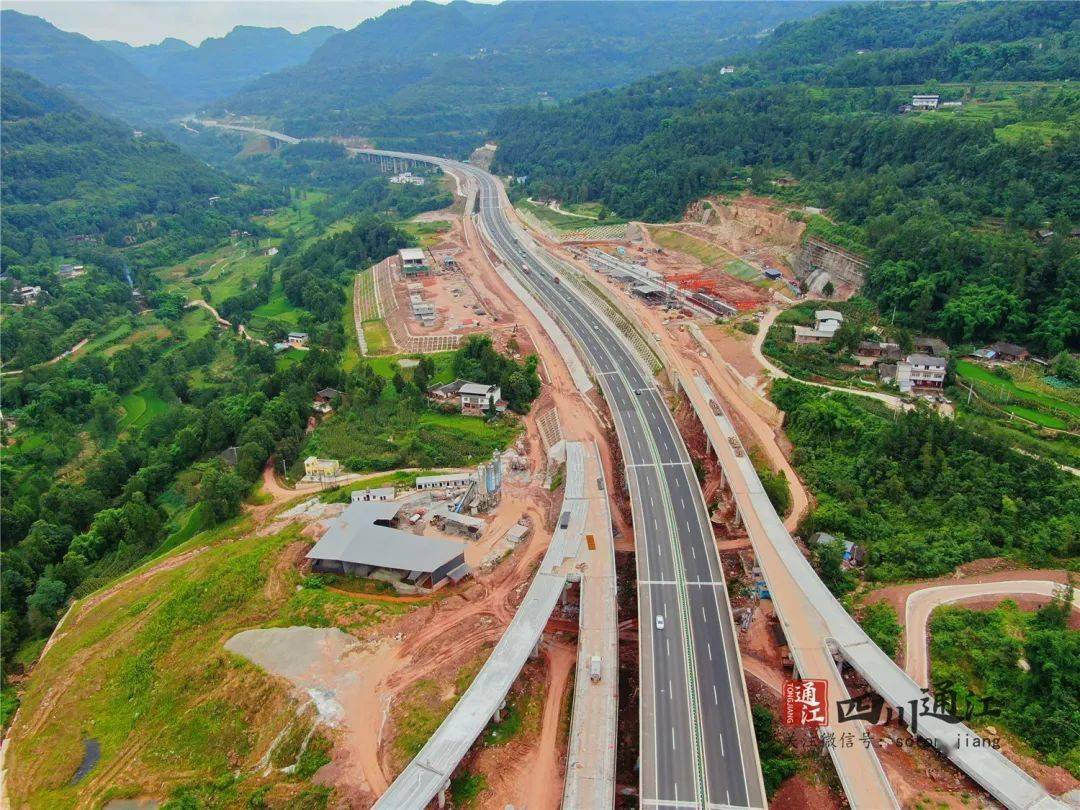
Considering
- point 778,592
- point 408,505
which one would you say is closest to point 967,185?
point 778,592

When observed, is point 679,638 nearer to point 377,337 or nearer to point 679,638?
point 679,638

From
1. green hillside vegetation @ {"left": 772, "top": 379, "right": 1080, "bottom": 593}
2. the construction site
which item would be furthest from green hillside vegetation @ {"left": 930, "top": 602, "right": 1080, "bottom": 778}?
the construction site

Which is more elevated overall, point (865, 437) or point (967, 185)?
point (967, 185)

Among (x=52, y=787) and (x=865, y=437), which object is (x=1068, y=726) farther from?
(x=52, y=787)

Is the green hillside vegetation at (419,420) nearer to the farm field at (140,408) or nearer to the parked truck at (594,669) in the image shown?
the farm field at (140,408)

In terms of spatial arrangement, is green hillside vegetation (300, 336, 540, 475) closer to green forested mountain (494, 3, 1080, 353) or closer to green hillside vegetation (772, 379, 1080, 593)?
green hillside vegetation (772, 379, 1080, 593)

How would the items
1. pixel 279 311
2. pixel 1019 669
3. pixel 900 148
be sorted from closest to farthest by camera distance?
pixel 1019 669 < pixel 900 148 < pixel 279 311

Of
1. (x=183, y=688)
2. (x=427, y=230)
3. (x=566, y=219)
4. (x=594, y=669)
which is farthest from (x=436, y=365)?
(x=427, y=230)
